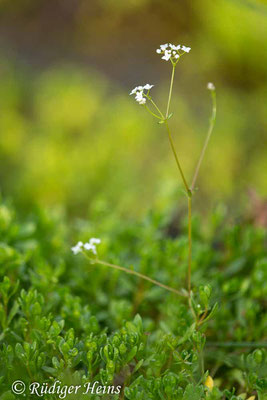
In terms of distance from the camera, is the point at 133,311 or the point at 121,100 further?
the point at 121,100

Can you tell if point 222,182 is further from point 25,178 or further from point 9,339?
point 9,339

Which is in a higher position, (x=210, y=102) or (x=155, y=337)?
(x=210, y=102)

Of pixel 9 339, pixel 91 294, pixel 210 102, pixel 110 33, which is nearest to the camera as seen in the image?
pixel 9 339

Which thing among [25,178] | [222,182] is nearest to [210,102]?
[222,182]

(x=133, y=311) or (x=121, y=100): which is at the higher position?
(x=121, y=100)
